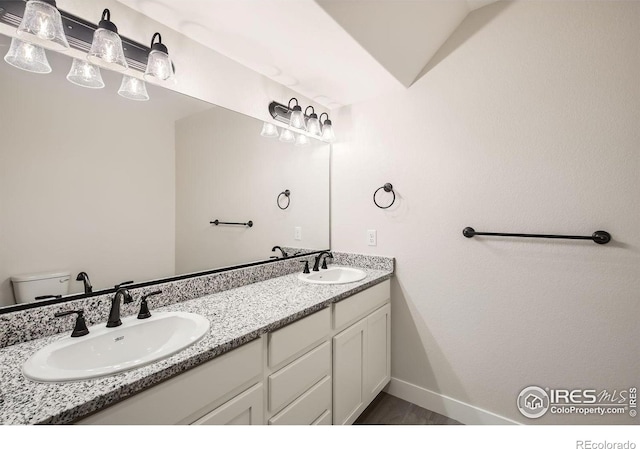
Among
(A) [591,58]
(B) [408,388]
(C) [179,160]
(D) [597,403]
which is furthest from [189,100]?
(D) [597,403]

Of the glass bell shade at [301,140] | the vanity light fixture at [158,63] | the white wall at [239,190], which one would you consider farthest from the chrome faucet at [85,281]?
the glass bell shade at [301,140]

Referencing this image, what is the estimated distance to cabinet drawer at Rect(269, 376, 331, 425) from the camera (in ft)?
3.77

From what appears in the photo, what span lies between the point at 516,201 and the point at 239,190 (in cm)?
156

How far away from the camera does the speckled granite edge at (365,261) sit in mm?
1981

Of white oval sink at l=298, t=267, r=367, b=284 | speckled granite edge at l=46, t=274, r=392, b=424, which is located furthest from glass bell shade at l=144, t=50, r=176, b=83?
white oval sink at l=298, t=267, r=367, b=284

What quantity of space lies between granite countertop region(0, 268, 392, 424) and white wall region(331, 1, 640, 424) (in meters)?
0.68

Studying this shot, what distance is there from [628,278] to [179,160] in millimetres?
2162

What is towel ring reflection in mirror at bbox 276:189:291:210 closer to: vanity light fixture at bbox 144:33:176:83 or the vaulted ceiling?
the vaulted ceiling

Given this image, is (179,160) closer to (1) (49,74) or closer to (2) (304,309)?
(1) (49,74)

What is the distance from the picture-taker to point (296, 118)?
188cm

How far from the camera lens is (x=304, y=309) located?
1.25 meters

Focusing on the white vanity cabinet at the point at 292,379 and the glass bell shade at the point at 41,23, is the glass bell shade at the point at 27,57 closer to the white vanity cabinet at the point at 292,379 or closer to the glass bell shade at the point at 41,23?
the glass bell shade at the point at 41,23

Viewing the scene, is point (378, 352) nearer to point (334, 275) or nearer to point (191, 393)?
point (334, 275)

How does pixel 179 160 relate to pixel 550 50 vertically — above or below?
below
